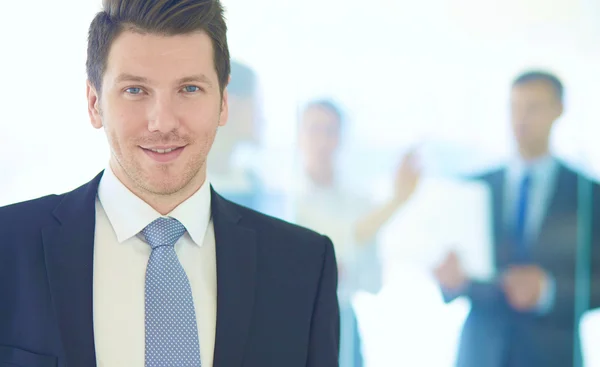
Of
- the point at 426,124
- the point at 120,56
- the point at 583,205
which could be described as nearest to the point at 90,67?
the point at 120,56

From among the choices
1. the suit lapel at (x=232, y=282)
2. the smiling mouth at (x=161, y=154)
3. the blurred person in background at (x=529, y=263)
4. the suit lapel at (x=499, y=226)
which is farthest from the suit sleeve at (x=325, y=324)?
the suit lapel at (x=499, y=226)

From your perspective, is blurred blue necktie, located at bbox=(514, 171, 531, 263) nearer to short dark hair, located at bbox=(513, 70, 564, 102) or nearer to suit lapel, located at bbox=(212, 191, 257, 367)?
short dark hair, located at bbox=(513, 70, 564, 102)

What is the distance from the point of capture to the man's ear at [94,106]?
4.15 feet

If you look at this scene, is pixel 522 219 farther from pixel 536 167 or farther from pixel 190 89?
pixel 190 89

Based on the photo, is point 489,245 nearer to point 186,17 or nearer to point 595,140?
point 595,140

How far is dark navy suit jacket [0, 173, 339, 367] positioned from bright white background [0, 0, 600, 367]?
1.57 meters

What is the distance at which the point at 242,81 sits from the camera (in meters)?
2.89

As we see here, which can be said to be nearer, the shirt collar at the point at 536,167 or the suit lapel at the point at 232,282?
the suit lapel at the point at 232,282

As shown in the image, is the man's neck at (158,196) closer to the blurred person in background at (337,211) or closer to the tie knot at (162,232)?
the tie knot at (162,232)

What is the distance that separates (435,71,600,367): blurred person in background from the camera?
2986 millimetres

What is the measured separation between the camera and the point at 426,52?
3.00m

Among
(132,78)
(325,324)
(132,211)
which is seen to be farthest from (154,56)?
(325,324)

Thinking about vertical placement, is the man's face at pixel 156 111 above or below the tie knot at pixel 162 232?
above

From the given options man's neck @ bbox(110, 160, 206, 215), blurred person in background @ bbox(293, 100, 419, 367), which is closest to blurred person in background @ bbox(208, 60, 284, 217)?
blurred person in background @ bbox(293, 100, 419, 367)
